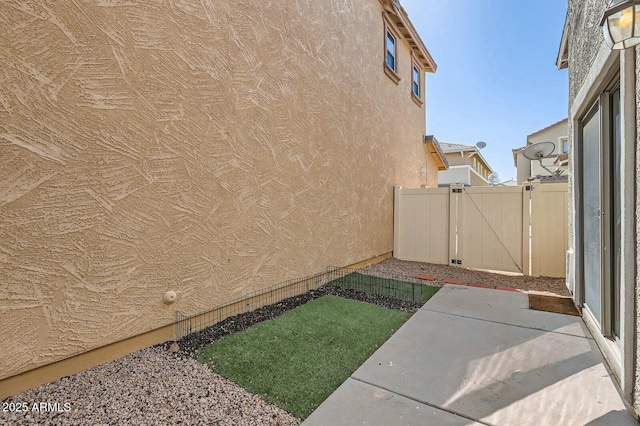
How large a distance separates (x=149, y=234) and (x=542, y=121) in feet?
88.0

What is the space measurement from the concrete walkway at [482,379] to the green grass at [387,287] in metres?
0.99

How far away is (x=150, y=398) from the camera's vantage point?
211 cm

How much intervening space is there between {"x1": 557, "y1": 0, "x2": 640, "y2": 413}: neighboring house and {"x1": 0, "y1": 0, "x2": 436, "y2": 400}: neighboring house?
359cm

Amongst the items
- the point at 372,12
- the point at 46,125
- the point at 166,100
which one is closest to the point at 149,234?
the point at 46,125

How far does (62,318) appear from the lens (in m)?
2.25

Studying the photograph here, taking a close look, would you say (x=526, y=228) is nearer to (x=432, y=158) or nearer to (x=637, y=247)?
(x=637, y=247)

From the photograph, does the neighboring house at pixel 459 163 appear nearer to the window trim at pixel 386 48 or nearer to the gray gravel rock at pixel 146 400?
the window trim at pixel 386 48

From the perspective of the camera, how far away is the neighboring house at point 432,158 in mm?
11895

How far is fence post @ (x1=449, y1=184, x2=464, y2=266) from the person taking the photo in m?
7.15

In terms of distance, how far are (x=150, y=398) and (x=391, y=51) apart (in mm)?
9961

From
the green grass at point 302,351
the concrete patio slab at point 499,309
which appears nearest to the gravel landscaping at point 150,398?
the green grass at point 302,351

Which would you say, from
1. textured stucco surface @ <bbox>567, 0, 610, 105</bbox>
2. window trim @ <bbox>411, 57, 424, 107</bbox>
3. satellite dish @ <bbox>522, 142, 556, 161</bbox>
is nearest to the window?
window trim @ <bbox>411, 57, 424, 107</bbox>

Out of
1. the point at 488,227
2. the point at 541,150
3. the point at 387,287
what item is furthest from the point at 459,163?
the point at 387,287

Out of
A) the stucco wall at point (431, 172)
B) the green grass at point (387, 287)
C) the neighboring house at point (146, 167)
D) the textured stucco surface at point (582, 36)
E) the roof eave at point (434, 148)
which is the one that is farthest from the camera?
the stucco wall at point (431, 172)
